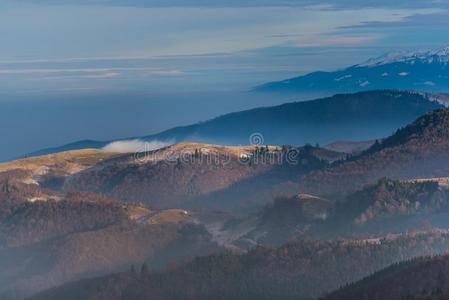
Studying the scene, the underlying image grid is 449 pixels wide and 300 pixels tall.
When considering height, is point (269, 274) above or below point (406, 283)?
below

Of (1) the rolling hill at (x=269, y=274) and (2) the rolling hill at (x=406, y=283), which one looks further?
(1) the rolling hill at (x=269, y=274)

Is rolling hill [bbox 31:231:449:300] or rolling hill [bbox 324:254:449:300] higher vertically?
rolling hill [bbox 324:254:449:300]

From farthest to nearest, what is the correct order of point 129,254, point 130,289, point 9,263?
point 9,263
point 129,254
point 130,289

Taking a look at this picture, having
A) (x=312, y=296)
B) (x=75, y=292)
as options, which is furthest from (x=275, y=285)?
(x=75, y=292)

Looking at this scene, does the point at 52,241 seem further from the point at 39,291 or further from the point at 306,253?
the point at 306,253

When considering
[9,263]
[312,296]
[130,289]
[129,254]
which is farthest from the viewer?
[9,263]

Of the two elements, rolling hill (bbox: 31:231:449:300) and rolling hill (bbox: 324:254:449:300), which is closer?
rolling hill (bbox: 324:254:449:300)

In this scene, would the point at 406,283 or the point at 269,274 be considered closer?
the point at 406,283

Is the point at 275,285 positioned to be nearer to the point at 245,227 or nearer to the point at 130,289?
the point at 130,289

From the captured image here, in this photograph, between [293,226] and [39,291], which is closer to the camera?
[39,291]

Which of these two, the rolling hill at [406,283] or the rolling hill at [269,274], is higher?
the rolling hill at [406,283]
